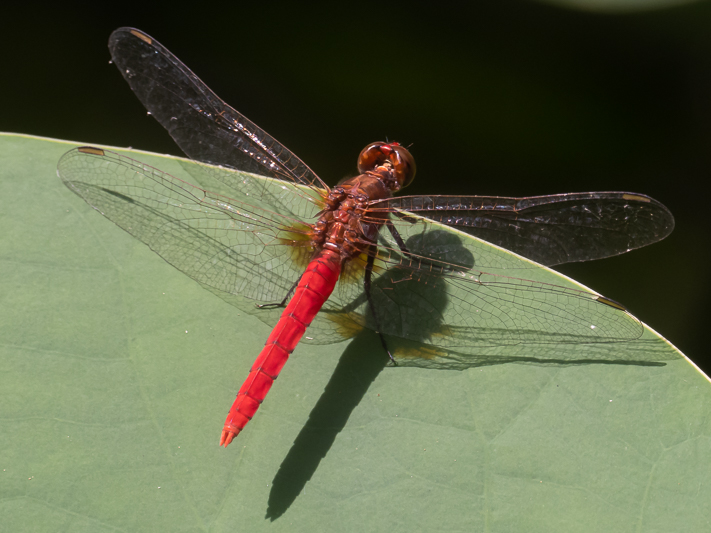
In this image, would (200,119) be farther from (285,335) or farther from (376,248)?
(285,335)

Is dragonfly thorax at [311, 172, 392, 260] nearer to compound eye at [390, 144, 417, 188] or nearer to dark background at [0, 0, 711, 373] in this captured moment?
compound eye at [390, 144, 417, 188]

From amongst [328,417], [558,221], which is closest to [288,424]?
[328,417]

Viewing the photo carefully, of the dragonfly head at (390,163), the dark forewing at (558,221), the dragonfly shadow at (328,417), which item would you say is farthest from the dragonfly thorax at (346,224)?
the dragonfly shadow at (328,417)

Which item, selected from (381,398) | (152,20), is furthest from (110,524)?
(152,20)

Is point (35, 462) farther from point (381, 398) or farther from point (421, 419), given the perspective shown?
point (421, 419)

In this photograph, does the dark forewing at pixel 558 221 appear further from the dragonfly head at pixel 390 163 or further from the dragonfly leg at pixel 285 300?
the dragonfly leg at pixel 285 300

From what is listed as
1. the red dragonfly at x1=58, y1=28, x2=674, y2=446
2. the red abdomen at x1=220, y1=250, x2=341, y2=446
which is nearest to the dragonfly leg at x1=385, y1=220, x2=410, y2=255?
the red dragonfly at x1=58, y1=28, x2=674, y2=446
